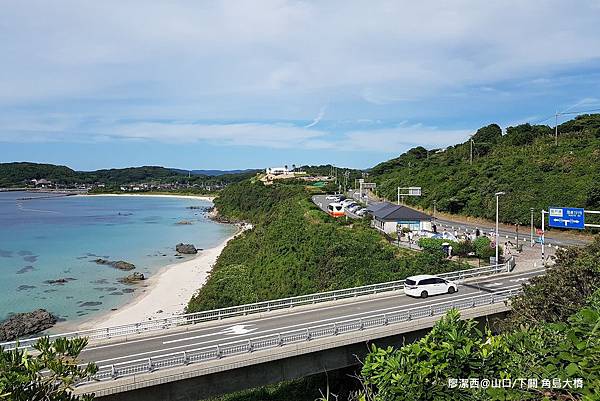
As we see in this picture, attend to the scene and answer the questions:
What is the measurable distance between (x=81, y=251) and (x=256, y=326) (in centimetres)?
5412

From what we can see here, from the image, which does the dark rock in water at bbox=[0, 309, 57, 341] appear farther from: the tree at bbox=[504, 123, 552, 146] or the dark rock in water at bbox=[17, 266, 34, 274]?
the tree at bbox=[504, 123, 552, 146]

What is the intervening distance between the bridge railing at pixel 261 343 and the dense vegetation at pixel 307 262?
35.7 ft

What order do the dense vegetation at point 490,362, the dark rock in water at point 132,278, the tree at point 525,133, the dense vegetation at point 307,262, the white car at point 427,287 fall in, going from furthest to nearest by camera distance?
the tree at point 525,133, the dark rock in water at point 132,278, the dense vegetation at point 307,262, the white car at point 427,287, the dense vegetation at point 490,362

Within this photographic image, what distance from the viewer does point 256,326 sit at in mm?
17250

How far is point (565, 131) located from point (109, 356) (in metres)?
77.6

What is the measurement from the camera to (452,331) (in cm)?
591

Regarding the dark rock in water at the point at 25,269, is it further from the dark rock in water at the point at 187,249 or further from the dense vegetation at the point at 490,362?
the dense vegetation at the point at 490,362

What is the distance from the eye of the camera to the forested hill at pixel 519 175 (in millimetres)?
43438

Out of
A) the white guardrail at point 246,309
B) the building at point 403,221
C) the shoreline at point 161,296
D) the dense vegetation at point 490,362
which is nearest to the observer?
Answer: the dense vegetation at point 490,362

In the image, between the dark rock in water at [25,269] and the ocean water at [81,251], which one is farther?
the dark rock in water at [25,269]

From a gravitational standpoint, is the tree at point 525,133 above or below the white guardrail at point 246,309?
above

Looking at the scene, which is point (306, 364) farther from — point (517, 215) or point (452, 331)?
point (517, 215)

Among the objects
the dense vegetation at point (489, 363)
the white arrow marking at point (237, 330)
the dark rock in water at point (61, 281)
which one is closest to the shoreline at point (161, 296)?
the dark rock in water at point (61, 281)

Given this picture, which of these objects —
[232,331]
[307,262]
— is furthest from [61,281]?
[232,331]
